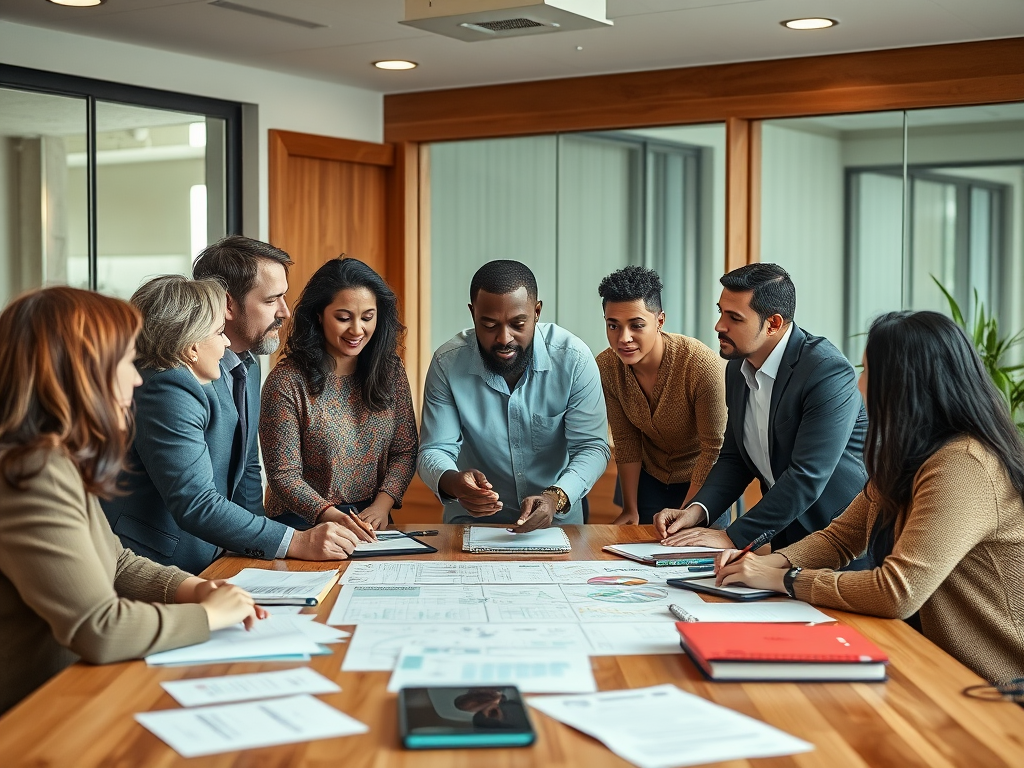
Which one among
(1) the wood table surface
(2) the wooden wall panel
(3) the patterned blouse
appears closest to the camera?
(1) the wood table surface

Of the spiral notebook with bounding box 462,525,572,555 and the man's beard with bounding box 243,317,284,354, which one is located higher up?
the man's beard with bounding box 243,317,284,354

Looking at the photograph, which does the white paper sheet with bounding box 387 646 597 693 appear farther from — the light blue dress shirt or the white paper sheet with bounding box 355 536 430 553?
the light blue dress shirt

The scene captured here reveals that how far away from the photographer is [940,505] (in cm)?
207

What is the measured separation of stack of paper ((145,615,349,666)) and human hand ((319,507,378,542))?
2.33 ft

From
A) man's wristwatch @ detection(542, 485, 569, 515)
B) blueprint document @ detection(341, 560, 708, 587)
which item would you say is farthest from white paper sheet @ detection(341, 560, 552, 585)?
man's wristwatch @ detection(542, 485, 569, 515)

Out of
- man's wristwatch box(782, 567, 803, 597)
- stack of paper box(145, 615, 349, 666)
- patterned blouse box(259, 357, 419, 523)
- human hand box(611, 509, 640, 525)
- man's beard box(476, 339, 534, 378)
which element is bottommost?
human hand box(611, 509, 640, 525)

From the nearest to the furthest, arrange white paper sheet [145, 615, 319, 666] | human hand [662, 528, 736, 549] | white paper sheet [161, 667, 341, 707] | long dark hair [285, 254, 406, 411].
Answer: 1. white paper sheet [161, 667, 341, 707]
2. white paper sheet [145, 615, 319, 666]
3. human hand [662, 528, 736, 549]
4. long dark hair [285, 254, 406, 411]

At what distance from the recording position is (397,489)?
310cm

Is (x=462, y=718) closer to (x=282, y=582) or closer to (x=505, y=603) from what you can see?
(x=505, y=603)

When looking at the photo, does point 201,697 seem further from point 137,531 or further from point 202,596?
point 137,531

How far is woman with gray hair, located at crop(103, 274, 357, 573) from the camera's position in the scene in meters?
2.45

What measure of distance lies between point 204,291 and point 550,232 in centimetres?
347

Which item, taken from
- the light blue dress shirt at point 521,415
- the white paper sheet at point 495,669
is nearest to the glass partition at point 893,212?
the light blue dress shirt at point 521,415

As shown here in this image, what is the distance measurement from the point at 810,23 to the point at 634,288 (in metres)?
1.65
